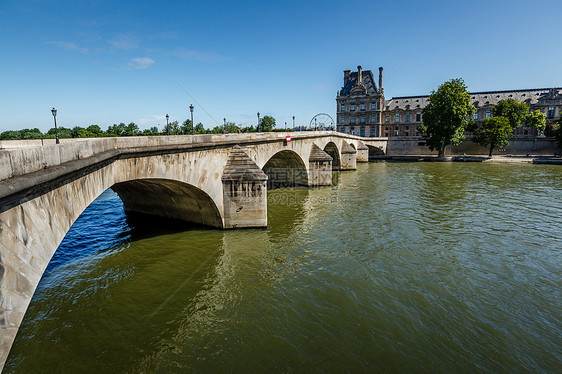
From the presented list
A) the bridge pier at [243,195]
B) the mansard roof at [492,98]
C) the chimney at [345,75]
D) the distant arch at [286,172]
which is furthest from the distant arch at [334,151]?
the chimney at [345,75]

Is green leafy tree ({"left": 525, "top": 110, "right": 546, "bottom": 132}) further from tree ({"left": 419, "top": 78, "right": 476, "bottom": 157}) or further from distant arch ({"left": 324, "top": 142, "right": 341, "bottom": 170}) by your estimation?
distant arch ({"left": 324, "top": 142, "right": 341, "bottom": 170})

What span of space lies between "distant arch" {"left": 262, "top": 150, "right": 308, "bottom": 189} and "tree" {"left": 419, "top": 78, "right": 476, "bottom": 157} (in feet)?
122

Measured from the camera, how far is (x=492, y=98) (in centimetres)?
7919

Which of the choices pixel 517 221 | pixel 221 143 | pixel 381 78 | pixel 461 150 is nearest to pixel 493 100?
pixel 461 150

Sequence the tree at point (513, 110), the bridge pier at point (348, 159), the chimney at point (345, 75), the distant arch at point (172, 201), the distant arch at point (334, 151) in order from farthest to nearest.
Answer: the chimney at point (345, 75) < the tree at point (513, 110) < the bridge pier at point (348, 159) < the distant arch at point (334, 151) < the distant arch at point (172, 201)

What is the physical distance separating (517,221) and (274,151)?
15.7 meters

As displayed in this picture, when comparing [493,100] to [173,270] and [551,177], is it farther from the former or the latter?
[173,270]

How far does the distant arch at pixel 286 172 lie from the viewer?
30.2 meters

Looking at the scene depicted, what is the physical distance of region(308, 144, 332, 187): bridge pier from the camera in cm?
3075

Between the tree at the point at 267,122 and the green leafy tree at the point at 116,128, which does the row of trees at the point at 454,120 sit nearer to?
the tree at the point at 267,122

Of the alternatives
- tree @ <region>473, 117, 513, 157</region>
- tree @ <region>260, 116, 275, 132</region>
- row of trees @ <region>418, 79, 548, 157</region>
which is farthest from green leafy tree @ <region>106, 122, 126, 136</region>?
tree @ <region>473, 117, 513, 157</region>

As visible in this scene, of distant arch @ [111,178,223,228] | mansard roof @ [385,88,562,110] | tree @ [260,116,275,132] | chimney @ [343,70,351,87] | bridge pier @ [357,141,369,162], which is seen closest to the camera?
distant arch @ [111,178,223,228]

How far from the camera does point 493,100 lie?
78.7m

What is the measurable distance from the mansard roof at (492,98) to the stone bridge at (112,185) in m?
70.2
